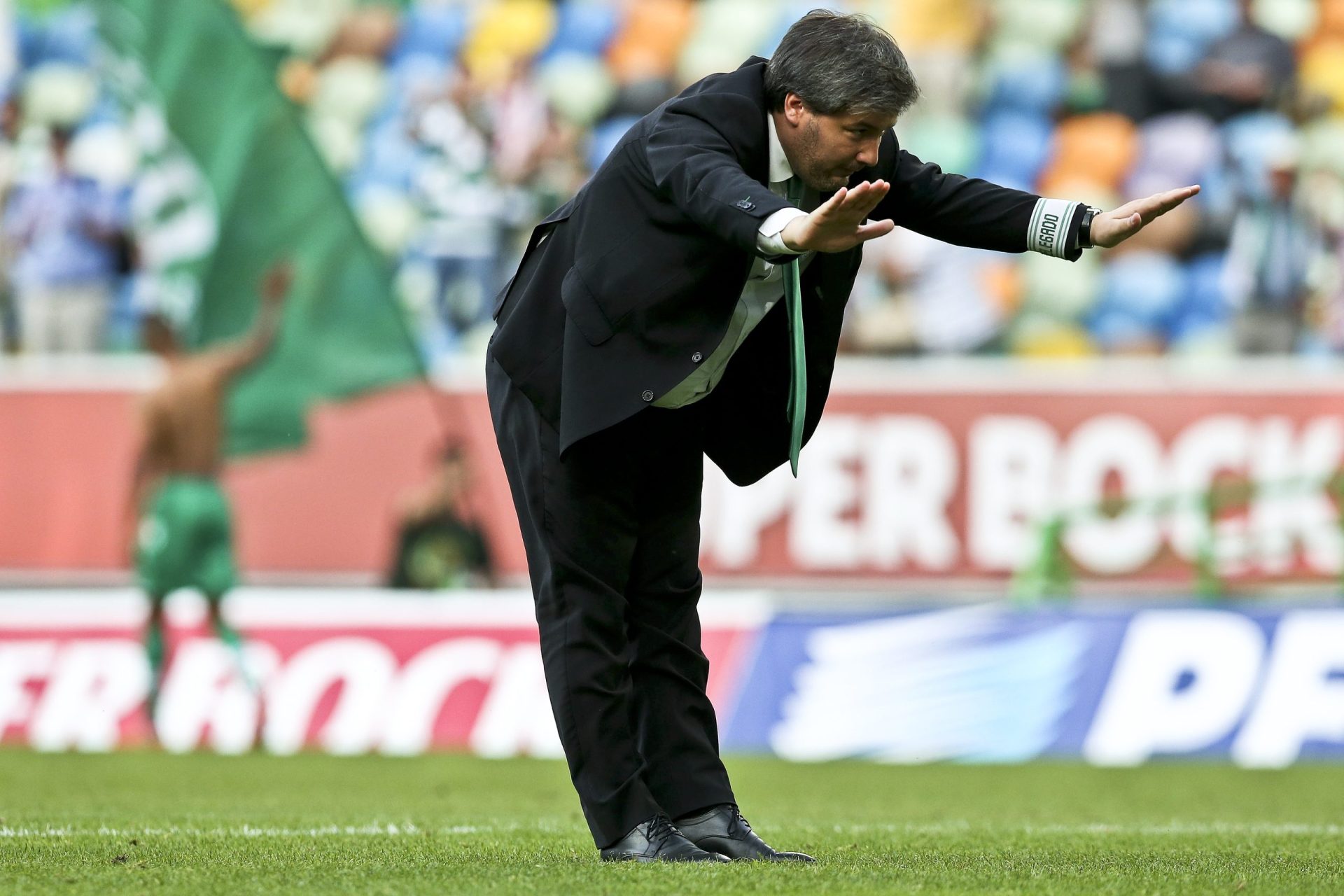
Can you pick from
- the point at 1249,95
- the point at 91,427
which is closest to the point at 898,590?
the point at 1249,95

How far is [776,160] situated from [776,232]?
52cm

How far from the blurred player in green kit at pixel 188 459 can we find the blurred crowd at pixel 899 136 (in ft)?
3.36

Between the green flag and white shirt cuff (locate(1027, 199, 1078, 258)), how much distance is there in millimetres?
8746

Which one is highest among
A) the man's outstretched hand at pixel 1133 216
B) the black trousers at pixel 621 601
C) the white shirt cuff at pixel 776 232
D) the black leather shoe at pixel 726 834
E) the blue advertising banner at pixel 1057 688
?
the man's outstretched hand at pixel 1133 216

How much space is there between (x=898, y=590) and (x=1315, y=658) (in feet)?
11.6

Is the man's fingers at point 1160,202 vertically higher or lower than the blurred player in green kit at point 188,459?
higher

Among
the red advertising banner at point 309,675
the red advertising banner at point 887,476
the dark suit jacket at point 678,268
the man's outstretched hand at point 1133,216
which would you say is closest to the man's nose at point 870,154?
the dark suit jacket at point 678,268

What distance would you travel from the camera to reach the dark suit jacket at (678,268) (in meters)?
3.98

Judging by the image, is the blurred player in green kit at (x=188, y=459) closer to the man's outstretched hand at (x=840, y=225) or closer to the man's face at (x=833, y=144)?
the man's face at (x=833, y=144)

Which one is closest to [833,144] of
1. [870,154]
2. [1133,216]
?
[870,154]

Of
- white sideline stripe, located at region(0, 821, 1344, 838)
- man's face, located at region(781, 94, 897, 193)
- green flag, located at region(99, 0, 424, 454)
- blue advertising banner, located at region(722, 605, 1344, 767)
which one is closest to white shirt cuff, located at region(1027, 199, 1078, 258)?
man's face, located at region(781, 94, 897, 193)

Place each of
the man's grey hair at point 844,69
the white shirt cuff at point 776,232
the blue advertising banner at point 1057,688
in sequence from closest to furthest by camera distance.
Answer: the white shirt cuff at point 776,232
the man's grey hair at point 844,69
the blue advertising banner at point 1057,688

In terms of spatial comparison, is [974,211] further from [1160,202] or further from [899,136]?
[899,136]

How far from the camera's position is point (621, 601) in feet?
14.0
